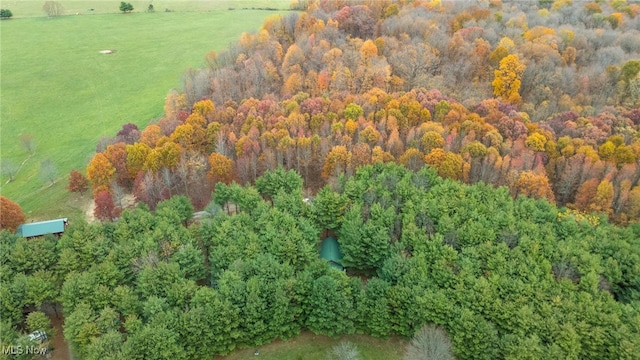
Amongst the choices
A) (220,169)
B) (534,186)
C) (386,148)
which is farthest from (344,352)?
(534,186)

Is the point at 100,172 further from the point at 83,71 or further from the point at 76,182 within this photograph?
the point at 83,71

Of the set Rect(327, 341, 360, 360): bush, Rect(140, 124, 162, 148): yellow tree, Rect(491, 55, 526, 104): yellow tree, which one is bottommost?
Rect(327, 341, 360, 360): bush

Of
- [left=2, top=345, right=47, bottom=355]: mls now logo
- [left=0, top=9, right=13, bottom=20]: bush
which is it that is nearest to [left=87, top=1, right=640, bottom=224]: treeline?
[left=2, top=345, right=47, bottom=355]: mls now logo

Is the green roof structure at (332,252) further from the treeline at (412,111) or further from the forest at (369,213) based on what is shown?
the treeline at (412,111)

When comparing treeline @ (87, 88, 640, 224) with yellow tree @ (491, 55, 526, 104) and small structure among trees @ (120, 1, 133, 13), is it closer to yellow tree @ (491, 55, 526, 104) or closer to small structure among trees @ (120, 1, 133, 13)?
yellow tree @ (491, 55, 526, 104)

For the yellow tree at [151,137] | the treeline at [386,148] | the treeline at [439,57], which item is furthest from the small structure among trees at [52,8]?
the yellow tree at [151,137]

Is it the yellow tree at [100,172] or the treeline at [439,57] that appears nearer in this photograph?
the yellow tree at [100,172]

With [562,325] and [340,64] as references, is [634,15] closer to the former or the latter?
[340,64]
